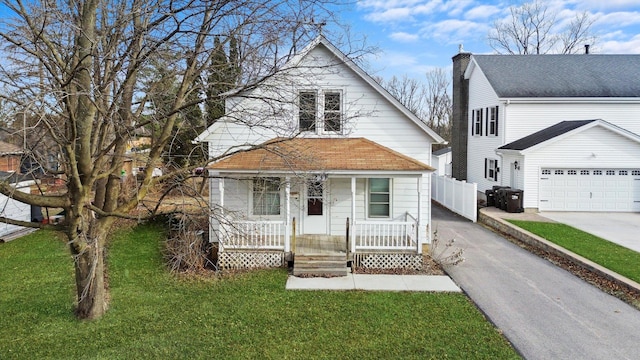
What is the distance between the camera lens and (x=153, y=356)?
22.2 feet

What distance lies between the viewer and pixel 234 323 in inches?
315

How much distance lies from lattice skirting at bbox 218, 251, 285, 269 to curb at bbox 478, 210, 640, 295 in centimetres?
770

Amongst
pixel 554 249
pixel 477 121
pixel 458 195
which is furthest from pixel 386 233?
pixel 477 121

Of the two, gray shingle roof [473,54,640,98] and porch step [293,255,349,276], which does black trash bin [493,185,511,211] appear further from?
porch step [293,255,349,276]

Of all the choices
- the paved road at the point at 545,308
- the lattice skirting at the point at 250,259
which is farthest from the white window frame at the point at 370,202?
the lattice skirting at the point at 250,259

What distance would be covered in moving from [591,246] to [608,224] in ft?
15.2

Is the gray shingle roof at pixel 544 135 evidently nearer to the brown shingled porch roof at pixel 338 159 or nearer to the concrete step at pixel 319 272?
the brown shingled porch roof at pixel 338 159

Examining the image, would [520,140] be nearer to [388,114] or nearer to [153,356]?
[388,114]

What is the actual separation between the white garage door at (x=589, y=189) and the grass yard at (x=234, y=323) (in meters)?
12.3

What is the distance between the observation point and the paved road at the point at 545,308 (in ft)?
23.2

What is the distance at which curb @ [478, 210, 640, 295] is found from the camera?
988cm

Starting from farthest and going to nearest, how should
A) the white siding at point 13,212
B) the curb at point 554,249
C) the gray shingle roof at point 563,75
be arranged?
the gray shingle roof at point 563,75 < the white siding at point 13,212 < the curb at point 554,249

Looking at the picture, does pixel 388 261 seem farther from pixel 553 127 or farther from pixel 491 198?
pixel 553 127

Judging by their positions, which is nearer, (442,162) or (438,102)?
(442,162)
